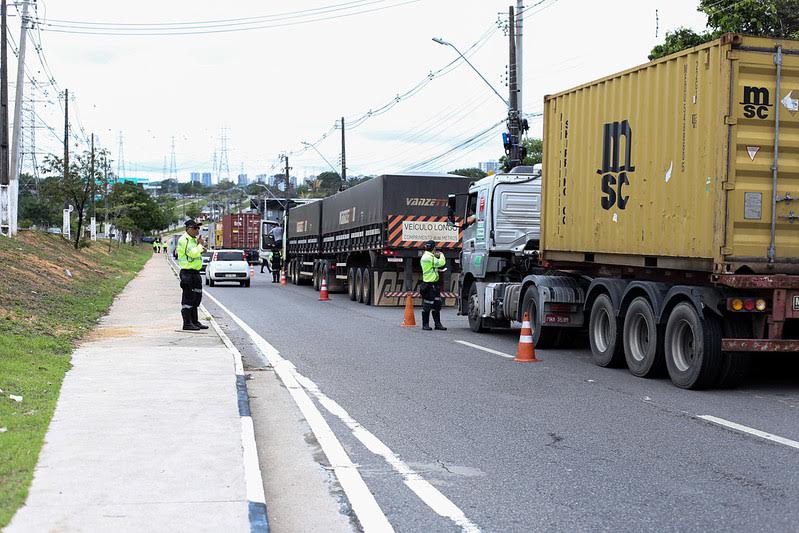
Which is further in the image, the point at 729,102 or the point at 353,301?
the point at 353,301

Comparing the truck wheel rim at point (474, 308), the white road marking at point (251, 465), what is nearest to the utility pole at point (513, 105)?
the truck wheel rim at point (474, 308)

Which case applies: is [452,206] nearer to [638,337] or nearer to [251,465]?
[638,337]

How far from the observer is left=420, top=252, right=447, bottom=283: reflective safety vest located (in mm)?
18906

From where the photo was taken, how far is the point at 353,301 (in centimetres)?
2948

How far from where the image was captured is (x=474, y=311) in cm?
1852

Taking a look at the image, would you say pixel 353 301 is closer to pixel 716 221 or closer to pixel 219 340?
pixel 219 340

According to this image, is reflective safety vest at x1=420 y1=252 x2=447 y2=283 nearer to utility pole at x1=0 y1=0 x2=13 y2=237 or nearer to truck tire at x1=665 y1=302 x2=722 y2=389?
truck tire at x1=665 y1=302 x2=722 y2=389

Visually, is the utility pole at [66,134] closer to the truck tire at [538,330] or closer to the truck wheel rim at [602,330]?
the truck tire at [538,330]

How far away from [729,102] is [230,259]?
30.7m

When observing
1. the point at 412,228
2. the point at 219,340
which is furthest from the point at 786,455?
the point at 412,228

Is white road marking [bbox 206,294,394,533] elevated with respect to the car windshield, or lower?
lower

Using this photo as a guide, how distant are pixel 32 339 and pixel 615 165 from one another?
328 inches

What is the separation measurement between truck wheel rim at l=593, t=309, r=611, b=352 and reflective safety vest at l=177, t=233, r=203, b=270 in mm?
6765

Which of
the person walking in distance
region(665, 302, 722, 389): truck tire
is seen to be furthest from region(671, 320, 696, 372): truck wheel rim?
the person walking in distance
